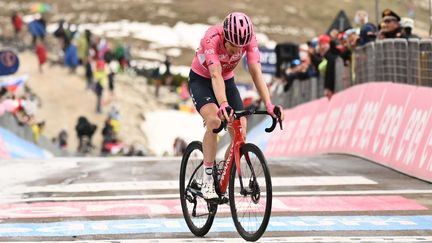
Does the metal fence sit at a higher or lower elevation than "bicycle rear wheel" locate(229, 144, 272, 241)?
lower

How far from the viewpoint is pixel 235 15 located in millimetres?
8555

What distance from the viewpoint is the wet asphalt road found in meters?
9.13

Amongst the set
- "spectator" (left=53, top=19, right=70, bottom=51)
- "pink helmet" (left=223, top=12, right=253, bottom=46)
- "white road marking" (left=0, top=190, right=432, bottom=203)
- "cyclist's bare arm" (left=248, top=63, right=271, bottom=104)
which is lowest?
"spectator" (left=53, top=19, right=70, bottom=51)

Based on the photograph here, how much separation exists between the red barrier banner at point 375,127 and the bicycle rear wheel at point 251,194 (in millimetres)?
5660

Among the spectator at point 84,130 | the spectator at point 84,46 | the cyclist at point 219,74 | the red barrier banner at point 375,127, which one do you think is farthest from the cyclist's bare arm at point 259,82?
the spectator at point 84,46

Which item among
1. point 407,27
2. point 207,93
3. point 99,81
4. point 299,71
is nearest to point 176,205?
point 207,93

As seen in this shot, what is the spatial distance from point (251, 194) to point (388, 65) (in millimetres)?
9920

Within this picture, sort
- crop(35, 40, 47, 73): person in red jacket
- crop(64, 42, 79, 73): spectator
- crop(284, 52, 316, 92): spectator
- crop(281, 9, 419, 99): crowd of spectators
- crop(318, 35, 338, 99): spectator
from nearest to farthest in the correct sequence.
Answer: crop(281, 9, 419, 99): crowd of spectators → crop(318, 35, 338, 99): spectator → crop(284, 52, 316, 92): spectator → crop(64, 42, 79, 73): spectator → crop(35, 40, 47, 73): person in red jacket

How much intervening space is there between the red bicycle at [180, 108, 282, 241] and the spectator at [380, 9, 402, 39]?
30.5 ft

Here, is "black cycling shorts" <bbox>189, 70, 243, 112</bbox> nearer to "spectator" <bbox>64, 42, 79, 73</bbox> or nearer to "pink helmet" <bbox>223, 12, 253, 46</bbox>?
"pink helmet" <bbox>223, 12, 253, 46</bbox>

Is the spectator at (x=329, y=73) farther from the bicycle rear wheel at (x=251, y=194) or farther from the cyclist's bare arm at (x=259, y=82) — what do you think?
the bicycle rear wheel at (x=251, y=194)

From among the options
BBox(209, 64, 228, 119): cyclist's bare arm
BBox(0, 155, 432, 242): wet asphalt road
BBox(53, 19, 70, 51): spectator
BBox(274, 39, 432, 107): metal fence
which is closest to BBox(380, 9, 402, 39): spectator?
BBox(274, 39, 432, 107): metal fence

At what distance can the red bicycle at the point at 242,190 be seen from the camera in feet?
26.9

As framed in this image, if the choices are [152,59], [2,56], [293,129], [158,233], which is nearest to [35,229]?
[158,233]
